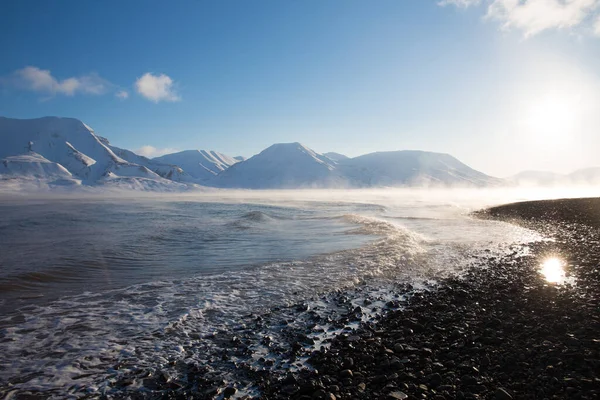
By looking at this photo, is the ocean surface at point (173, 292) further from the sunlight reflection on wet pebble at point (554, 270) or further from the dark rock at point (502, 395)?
the dark rock at point (502, 395)

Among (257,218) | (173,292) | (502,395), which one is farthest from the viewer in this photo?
(257,218)

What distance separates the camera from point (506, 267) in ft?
45.4

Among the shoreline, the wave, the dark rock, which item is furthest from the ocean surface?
the wave

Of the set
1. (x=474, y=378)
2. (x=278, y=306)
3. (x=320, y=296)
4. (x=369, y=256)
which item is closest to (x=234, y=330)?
(x=278, y=306)

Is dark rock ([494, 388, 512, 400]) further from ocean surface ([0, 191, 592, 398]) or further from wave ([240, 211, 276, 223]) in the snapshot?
wave ([240, 211, 276, 223])

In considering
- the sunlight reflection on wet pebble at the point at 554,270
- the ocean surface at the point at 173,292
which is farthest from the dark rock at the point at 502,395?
the sunlight reflection on wet pebble at the point at 554,270

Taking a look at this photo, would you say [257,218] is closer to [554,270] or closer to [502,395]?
[554,270]

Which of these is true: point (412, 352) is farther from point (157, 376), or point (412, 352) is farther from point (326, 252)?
point (326, 252)

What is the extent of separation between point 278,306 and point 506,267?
1013 centimetres

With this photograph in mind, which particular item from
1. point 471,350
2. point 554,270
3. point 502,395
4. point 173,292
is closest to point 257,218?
point 173,292

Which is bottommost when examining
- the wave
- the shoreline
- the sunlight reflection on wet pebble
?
the wave

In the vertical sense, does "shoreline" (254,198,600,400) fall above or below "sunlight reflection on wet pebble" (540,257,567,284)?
below

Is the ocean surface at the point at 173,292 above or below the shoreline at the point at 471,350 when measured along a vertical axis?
below

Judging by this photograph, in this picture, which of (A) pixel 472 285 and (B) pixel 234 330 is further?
(A) pixel 472 285
